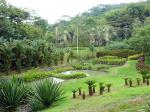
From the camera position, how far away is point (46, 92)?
54.9 ft

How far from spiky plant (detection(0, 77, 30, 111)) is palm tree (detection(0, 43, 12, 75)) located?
13675mm

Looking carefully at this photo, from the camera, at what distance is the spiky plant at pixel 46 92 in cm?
1661

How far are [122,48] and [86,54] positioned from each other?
306 inches

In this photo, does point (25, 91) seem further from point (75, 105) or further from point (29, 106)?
point (75, 105)

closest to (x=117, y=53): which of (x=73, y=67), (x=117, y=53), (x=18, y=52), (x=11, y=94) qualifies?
(x=117, y=53)

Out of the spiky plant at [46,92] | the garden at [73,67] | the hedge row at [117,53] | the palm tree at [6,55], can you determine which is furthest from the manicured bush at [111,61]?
the spiky plant at [46,92]

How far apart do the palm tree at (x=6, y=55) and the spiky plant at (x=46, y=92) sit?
14.5m

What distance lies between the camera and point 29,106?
1798cm

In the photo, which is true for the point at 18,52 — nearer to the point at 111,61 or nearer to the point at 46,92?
the point at 111,61

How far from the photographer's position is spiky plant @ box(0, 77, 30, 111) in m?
16.8

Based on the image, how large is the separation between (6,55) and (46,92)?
15.1 m

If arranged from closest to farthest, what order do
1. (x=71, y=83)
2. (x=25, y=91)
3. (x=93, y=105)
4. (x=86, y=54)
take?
(x=93, y=105) → (x=25, y=91) → (x=71, y=83) → (x=86, y=54)

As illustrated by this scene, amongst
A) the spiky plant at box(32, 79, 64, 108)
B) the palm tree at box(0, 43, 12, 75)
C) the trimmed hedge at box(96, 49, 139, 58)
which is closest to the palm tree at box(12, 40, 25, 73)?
the palm tree at box(0, 43, 12, 75)

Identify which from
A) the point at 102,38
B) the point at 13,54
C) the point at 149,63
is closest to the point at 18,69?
the point at 13,54
